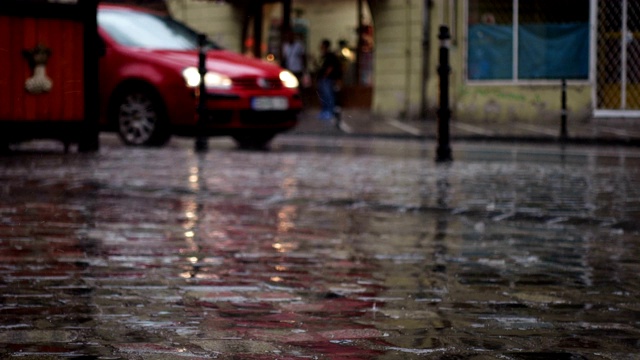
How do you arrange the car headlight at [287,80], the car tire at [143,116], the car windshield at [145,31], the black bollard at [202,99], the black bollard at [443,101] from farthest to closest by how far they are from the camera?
the car windshield at [145,31]
the car headlight at [287,80]
the car tire at [143,116]
the black bollard at [202,99]
the black bollard at [443,101]

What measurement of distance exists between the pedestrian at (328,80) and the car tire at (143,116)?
10.2 m

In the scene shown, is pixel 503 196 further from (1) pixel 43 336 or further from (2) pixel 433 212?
(1) pixel 43 336

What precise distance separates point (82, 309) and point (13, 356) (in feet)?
2.95

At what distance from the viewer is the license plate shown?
16.6 m

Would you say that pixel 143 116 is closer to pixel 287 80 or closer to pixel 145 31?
pixel 145 31

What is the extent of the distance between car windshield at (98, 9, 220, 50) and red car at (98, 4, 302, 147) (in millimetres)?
27

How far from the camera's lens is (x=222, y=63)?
1689 centimetres

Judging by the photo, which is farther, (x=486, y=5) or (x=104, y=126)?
(x=486, y=5)

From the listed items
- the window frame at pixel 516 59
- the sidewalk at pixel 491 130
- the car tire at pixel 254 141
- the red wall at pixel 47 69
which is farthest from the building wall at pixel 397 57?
the red wall at pixel 47 69

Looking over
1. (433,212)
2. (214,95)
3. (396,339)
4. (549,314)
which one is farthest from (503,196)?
(214,95)

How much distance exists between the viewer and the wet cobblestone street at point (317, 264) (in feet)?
14.1

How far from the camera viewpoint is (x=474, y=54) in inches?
1080

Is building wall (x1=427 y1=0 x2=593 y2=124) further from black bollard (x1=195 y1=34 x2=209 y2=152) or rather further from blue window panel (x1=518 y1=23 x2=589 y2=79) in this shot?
black bollard (x1=195 y1=34 x2=209 y2=152)

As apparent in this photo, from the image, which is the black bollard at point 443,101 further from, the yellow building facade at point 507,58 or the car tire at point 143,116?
the yellow building facade at point 507,58
